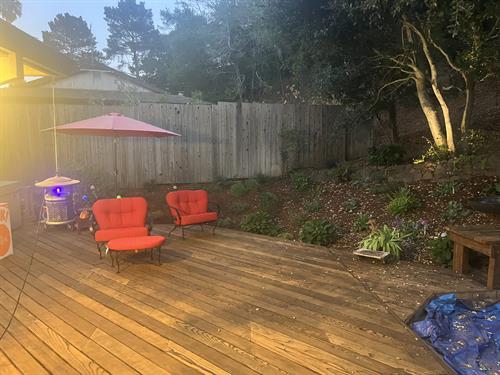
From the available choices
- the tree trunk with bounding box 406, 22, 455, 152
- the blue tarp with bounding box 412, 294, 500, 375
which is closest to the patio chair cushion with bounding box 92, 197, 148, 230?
the blue tarp with bounding box 412, 294, 500, 375

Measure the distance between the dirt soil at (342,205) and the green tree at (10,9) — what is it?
35626 mm

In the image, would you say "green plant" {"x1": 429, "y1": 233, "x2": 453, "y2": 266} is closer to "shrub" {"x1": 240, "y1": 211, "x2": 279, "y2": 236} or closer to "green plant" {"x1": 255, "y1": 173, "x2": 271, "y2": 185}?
"shrub" {"x1": 240, "y1": 211, "x2": 279, "y2": 236}

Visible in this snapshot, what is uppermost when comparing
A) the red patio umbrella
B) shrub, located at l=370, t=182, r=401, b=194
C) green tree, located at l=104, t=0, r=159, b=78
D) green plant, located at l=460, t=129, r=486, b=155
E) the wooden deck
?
green tree, located at l=104, t=0, r=159, b=78

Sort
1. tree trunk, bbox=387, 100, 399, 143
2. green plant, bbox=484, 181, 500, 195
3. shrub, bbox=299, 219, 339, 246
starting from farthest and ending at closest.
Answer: tree trunk, bbox=387, 100, 399, 143 → green plant, bbox=484, 181, 500, 195 → shrub, bbox=299, 219, 339, 246

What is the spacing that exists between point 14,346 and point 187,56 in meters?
20.8

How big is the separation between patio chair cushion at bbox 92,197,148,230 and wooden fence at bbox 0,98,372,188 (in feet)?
11.2

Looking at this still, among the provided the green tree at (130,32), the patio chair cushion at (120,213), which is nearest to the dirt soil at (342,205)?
the patio chair cushion at (120,213)

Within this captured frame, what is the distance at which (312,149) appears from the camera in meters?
10.5

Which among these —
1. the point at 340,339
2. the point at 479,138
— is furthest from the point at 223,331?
the point at 479,138

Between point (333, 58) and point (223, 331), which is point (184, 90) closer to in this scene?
point (333, 58)

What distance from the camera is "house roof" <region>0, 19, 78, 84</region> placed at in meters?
5.53

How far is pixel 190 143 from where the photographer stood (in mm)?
9484

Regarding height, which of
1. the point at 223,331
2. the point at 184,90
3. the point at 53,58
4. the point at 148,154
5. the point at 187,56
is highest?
the point at 187,56

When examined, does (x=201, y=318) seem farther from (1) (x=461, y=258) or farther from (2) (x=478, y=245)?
(1) (x=461, y=258)
